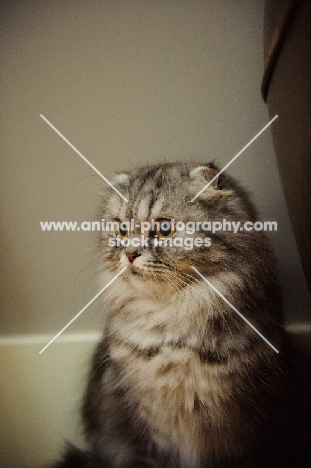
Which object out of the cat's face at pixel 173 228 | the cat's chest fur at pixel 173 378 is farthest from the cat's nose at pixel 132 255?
the cat's chest fur at pixel 173 378

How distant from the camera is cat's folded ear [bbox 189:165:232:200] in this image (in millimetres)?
821

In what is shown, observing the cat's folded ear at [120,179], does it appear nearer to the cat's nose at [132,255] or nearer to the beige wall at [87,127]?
the beige wall at [87,127]

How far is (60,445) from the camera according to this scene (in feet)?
3.05

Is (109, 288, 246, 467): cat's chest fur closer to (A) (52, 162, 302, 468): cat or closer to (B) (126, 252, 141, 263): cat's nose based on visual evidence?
(A) (52, 162, 302, 468): cat

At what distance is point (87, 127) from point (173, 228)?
363 millimetres

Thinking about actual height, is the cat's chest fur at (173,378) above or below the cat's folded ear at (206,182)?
below

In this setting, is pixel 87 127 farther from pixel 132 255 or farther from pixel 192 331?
pixel 192 331

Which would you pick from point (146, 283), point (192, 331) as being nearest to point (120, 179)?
point (146, 283)

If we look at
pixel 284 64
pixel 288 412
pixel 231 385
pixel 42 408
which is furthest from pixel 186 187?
pixel 42 408

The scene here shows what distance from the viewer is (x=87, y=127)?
95 cm

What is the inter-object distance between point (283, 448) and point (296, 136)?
66 centimetres

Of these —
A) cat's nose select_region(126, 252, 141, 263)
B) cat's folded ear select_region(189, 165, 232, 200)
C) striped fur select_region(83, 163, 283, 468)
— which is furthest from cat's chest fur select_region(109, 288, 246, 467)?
cat's folded ear select_region(189, 165, 232, 200)

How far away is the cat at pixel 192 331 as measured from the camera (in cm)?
79

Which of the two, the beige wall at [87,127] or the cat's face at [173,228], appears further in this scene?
the beige wall at [87,127]
